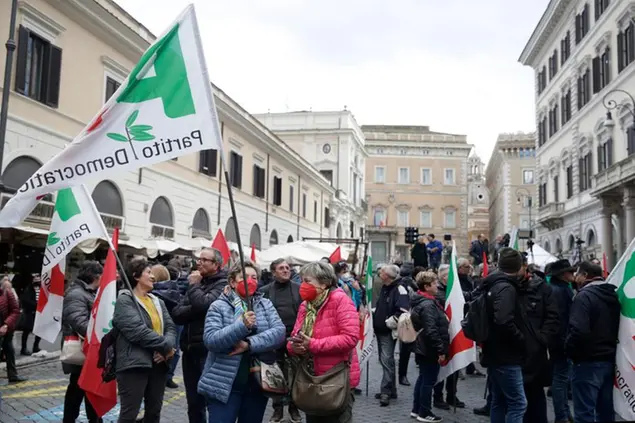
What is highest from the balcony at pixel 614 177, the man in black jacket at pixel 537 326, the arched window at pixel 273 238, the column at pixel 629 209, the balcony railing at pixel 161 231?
the balcony at pixel 614 177

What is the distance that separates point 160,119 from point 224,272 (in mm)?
1768

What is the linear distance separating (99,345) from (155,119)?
225 cm

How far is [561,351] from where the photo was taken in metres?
7.00

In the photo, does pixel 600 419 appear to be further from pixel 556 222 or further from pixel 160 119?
pixel 556 222

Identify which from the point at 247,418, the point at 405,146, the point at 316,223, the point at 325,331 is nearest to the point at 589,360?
the point at 325,331

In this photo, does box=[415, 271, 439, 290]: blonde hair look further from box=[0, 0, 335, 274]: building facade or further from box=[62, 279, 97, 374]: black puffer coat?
box=[0, 0, 335, 274]: building facade

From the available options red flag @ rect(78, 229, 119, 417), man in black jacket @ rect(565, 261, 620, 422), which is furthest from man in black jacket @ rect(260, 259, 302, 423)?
man in black jacket @ rect(565, 261, 620, 422)

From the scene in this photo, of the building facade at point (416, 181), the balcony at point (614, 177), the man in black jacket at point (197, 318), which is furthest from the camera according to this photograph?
the building facade at point (416, 181)

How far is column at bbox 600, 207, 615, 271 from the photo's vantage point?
27297mm

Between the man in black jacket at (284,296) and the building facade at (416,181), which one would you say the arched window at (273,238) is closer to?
the man in black jacket at (284,296)

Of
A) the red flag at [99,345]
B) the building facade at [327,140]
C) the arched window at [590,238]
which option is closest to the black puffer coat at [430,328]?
the red flag at [99,345]

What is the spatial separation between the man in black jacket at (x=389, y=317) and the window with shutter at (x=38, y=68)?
11027 millimetres

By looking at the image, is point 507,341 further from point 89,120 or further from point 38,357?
point 89,120

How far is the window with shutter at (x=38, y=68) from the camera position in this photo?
1483 cm
